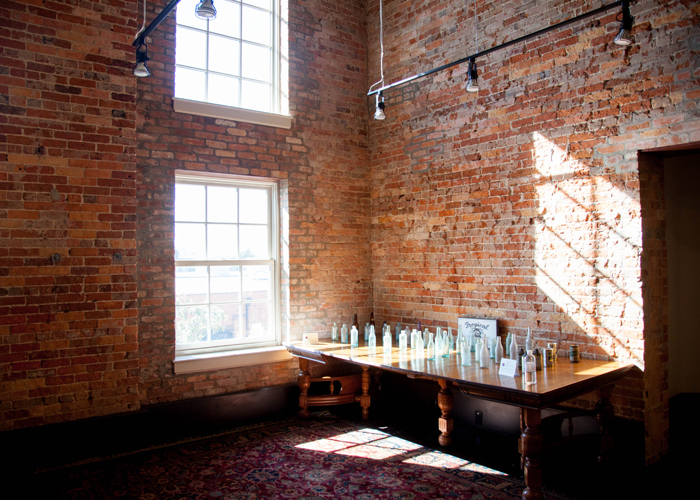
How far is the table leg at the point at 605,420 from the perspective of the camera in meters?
4.15

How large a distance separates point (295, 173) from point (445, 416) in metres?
3.33

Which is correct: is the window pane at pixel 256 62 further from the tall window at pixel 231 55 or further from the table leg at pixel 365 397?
the table leg at pixel 365 397

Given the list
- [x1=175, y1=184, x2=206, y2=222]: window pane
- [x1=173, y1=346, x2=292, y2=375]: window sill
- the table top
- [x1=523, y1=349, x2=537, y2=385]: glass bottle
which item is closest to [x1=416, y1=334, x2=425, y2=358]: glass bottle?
the table top

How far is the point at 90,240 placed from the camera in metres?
4.68

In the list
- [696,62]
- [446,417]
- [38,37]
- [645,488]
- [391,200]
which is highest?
[38,37]

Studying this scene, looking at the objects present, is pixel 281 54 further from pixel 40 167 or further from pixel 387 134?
pixel 40 167

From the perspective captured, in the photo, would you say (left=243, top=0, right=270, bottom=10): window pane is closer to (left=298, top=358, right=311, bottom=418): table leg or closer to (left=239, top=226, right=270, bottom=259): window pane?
(left=239, top=226, right=270, bottom=259): window pane

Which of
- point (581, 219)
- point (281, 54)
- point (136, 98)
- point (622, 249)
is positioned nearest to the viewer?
point (622, 249)

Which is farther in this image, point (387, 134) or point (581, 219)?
point (387, 134)

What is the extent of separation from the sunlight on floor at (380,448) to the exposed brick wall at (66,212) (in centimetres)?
197

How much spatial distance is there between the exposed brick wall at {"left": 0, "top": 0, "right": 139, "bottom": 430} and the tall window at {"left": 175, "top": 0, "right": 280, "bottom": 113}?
76 cm

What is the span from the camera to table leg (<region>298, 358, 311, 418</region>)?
577 cm

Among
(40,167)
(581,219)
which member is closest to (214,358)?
(40,167)

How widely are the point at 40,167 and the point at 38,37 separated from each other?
1.17m
